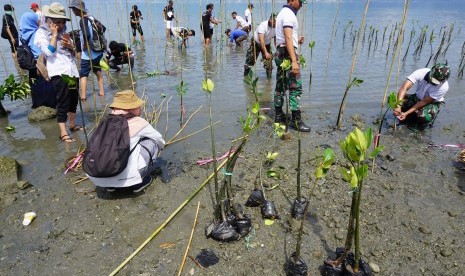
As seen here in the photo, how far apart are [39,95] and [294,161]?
4.83m

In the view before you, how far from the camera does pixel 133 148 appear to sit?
334 centimetres

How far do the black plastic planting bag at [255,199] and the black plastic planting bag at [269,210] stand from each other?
3.5 inches

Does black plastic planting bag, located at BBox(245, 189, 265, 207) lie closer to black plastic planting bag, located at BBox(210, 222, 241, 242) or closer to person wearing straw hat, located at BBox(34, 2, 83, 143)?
black plastic planting bag, located at BBox(210, 222, 241, 242)

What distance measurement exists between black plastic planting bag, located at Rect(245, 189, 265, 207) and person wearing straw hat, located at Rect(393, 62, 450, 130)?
3.08 metres

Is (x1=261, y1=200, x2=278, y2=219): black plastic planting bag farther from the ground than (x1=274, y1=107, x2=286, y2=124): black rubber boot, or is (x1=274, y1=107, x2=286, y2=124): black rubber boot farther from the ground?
(x1=274, y1=107, x2=286, y2=124): black rubber boot

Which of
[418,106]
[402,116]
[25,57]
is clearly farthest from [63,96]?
Result: [418,106]

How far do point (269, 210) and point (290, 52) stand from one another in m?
2.51

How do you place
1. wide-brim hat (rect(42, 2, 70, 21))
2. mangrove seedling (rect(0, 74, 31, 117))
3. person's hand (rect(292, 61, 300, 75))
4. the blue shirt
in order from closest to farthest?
wide-brim hat (rect(42, 2, 70, 21)) → person's hand (rect(292, 61, 300, 75)) → mangrove seedling (rect(0, 74, 31, 117)) → the blue shirt

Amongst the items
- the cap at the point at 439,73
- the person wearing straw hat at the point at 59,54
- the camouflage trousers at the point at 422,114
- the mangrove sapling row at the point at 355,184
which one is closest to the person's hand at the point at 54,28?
the person wearing straw hat at the point at 59,54

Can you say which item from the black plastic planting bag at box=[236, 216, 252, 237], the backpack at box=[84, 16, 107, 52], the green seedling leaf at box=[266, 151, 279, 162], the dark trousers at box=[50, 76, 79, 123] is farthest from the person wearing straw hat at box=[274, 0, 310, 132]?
the backpack at box=[84, 16, 107, 52]

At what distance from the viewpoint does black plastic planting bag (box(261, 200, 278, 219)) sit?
10.00 feet

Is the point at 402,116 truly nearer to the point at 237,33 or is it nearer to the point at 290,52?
the point at 290,52

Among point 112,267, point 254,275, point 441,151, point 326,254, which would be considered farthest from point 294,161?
point 112,267

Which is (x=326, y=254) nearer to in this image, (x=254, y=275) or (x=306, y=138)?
(x=254, y=275)
